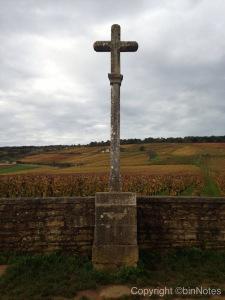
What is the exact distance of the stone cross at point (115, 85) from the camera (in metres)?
7.73

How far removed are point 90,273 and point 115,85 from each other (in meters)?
3.59

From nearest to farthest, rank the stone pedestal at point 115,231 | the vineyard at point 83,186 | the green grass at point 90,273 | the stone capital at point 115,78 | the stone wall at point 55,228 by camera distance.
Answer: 1. the green grass at point 90,273
2. the stone pedestal at point 115,231
3. the stone capital at point 115,78
4. the stone wall at point 55,228
5. the vineyard at point 83,186

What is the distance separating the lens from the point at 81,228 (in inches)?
316


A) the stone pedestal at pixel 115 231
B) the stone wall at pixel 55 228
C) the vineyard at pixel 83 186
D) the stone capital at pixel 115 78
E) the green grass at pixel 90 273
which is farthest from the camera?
the vineyard at pixel 83 186

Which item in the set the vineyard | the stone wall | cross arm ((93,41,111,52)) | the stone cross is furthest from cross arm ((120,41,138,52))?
the vineyard

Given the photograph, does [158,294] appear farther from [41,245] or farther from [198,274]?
[41,245]

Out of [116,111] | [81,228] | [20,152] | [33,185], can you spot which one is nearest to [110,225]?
[81,228]

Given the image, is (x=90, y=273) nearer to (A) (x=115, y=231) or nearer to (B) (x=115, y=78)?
(A) (x=115, y=231)

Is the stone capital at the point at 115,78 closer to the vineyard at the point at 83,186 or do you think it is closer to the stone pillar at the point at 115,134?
the stone pillar at the point at 115,134

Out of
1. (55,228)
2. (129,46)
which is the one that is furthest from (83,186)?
(129,46)

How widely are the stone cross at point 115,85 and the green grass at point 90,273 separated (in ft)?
5.24

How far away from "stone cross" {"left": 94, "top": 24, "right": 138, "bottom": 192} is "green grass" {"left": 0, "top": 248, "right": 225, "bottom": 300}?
1.60 m

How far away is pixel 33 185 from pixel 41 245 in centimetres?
2356

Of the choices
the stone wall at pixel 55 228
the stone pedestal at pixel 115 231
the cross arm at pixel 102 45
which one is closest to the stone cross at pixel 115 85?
the cross arm at pixel 102 45
